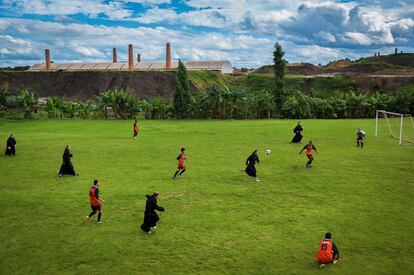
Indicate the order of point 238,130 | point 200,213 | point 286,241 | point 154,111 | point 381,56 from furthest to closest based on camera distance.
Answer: point 381,56, point 154,111, point 238,130, point 200,213, point 286,241

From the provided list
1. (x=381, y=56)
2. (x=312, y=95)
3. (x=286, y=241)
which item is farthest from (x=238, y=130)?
(x=381, y=56)

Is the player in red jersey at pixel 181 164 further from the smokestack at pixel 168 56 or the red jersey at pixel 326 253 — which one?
the smokestack at pixel 168 56

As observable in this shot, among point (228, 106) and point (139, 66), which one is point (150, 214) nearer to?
point (228, 106)

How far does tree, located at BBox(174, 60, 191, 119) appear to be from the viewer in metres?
55.2

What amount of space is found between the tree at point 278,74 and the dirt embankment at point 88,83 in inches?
1656

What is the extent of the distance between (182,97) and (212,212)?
1619 inches

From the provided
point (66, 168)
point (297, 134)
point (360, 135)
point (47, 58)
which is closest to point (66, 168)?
point (66, 168)

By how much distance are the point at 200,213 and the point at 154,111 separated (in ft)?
142

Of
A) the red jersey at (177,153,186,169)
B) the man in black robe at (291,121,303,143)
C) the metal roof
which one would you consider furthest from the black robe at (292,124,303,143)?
the metal roof

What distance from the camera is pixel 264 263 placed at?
1114cm

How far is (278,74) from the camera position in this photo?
58969 millimetres

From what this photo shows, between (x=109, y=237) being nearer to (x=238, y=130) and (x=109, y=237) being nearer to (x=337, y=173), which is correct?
(x=337, y=173)

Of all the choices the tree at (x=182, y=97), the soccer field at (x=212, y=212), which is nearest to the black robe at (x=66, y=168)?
the soccer field at (x=212, y=212)

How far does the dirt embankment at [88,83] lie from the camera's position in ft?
328
